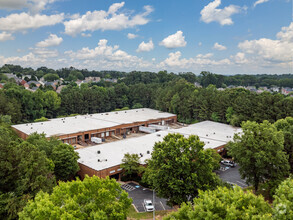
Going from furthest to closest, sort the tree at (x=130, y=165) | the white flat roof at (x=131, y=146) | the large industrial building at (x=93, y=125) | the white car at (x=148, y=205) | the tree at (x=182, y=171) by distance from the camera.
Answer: the large industrial building at (x=93, y=125), the white flat roof at (x=131, y=146), the tree at (x=130, y=165), the white car at (x=148, y=205), the tree at (x=182, y=171)

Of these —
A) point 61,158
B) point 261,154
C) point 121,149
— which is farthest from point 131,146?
point 261,154

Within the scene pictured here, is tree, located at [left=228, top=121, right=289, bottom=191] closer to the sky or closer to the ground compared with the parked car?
closer to the sky

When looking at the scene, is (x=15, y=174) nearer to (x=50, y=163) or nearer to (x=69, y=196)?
(x=50, y=163)

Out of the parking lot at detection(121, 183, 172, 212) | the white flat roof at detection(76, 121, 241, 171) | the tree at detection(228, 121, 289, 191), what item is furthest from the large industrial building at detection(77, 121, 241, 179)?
the tree at detection(228, 121, 289, 191)

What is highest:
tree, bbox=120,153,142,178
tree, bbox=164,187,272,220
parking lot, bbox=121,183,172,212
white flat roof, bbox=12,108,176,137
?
tree, bbox=164,187,272,220

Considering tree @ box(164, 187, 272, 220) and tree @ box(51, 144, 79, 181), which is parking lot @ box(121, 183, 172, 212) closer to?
tree @ box(51, 144, 79, 181)

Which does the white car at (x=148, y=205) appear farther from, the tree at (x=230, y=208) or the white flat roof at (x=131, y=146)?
the tree at (x=230, y=208)

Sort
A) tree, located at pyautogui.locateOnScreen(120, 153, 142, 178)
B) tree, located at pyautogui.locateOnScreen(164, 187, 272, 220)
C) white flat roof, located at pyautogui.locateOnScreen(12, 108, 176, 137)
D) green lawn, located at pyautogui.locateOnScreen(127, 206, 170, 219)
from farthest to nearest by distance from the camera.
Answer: white flat roof, located at pyautogui.locateOnScreen(12, 108, 176, 137)
tree, located at pyautogui.locateOnScreen(120, 153, 142, 178)
green lawn, located at pyautogui.locateOnScreen(127, 206, 170, 219)
tree, located at pyautogui.locateOnScreen(164, 187, 272, 220)

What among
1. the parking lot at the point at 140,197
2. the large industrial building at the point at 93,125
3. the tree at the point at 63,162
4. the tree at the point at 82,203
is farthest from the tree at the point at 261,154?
the large industrial building at the point at 93,125

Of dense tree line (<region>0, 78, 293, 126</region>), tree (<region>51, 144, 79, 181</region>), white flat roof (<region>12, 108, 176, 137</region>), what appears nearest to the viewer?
tree (<region>51, 144, 79, 181</region>)
